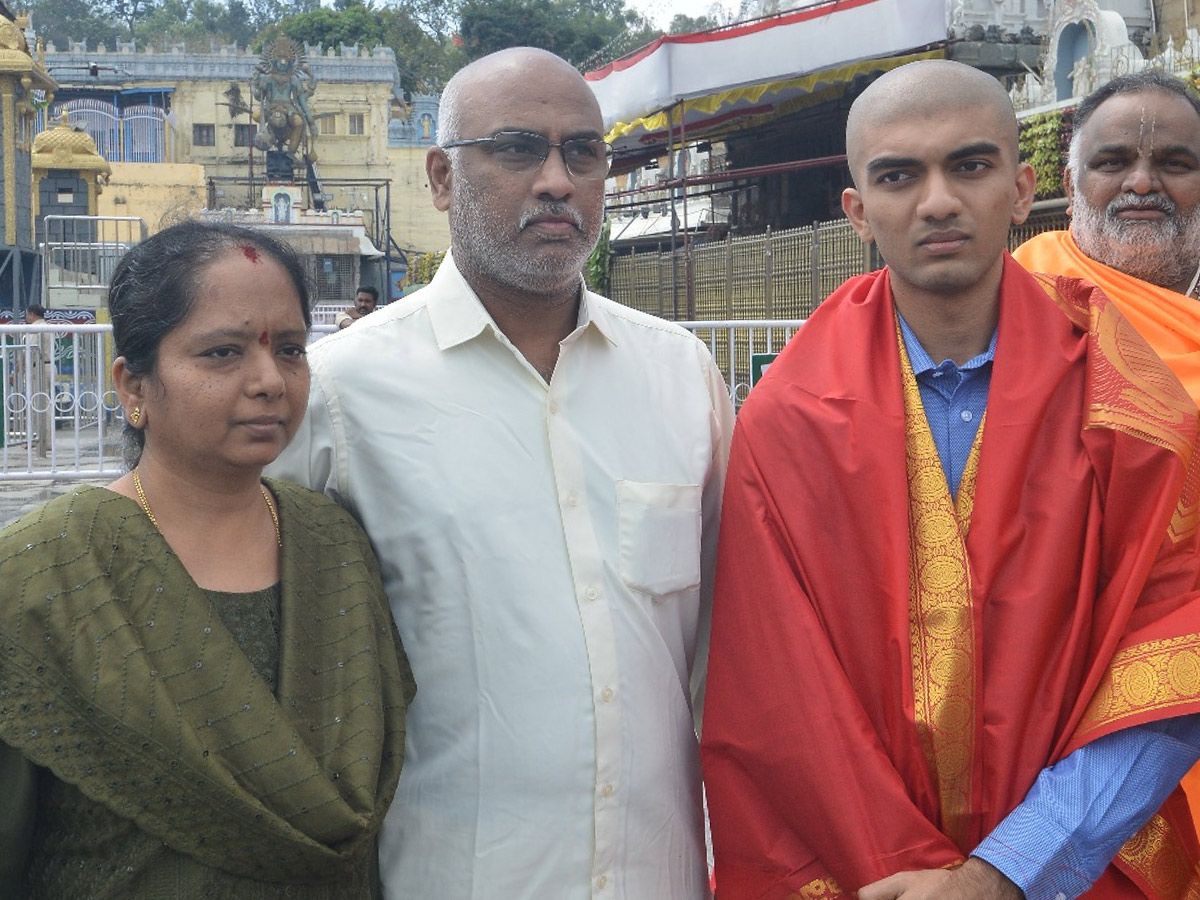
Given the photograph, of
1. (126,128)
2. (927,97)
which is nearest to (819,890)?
(927,97)

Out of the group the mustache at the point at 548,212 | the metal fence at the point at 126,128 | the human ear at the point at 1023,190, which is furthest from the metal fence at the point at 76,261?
the metal fence at the point at 126,128

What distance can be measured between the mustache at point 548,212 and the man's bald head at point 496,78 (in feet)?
0.64

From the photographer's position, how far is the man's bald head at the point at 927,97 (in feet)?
7.18

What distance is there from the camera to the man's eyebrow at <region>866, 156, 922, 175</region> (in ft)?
7.18

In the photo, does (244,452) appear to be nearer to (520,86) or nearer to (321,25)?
(520,86)

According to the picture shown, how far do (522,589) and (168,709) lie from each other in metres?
0.63

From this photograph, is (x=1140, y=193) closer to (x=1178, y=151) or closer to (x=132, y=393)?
(x=1178, y=151)

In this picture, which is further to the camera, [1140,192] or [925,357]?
→ [1140,192]

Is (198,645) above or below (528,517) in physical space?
below

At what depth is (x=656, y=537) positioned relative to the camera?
2271 millimetres

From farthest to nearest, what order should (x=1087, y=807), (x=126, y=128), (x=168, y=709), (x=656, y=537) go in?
(x=126, y=128)
(x=656, y=537)
(x=1087, y=807)
(x=168, y=709)

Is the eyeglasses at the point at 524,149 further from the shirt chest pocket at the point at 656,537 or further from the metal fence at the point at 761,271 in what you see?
the metal fence at the point at 761,271

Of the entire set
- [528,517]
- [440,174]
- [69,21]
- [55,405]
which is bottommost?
[528,517]

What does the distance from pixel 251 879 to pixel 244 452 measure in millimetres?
632
